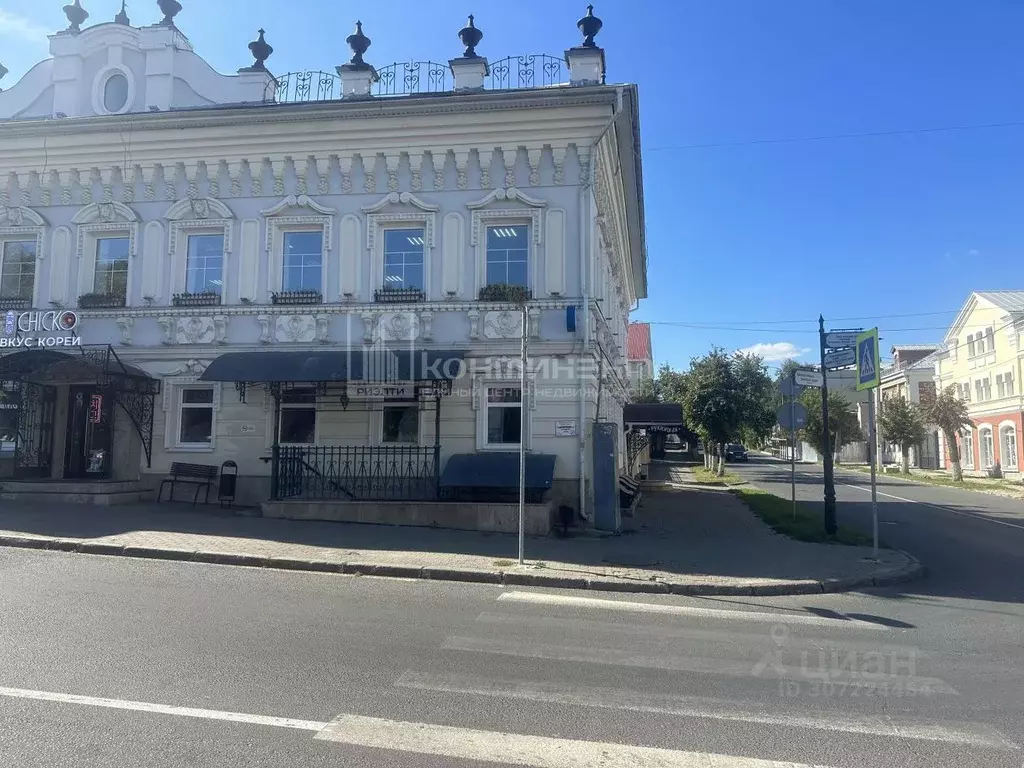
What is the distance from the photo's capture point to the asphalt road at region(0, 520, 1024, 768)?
3.86 meters

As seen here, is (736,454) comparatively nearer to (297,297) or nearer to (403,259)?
(403,259)

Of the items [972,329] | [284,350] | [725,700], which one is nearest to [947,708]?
[725,700]

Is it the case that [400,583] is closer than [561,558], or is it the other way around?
[400,583]

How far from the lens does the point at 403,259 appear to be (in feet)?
46.6

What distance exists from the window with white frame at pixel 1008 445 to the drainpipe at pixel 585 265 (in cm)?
3778

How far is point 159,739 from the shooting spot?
3.85m

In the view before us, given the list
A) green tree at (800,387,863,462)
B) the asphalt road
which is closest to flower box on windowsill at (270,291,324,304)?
the asphalt road

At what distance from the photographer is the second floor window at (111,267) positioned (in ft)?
49.9

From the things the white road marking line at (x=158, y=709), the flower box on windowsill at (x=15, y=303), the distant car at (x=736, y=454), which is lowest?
the white road marking line at (x=158, y=709)

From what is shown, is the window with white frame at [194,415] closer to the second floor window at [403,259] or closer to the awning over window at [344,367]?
the awning over window at [344,367]

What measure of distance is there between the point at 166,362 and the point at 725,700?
44.8 ft

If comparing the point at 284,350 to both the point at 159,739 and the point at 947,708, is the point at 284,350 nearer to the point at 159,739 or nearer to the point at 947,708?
the point at 159,739

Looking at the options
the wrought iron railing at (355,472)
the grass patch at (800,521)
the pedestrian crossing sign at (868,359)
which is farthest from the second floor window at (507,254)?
the grass patch at (800,521)

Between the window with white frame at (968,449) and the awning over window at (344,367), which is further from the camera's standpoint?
the window with white frame at (968,449)
